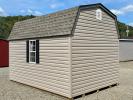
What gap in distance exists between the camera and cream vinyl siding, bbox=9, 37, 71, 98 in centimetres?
882

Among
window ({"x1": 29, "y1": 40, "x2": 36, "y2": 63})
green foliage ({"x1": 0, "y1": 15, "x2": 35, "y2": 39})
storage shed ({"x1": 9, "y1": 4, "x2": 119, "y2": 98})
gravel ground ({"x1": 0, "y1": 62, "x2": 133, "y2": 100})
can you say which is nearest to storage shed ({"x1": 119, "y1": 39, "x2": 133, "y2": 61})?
storage shed ({"x1": 9, "y1": 4, "x2": 119, "y2": 98})

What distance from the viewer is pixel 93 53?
9828 mm

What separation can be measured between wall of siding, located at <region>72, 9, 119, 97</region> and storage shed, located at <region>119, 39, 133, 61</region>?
17666 mm

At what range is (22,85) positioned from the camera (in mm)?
11633

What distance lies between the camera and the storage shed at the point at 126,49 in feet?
93.6

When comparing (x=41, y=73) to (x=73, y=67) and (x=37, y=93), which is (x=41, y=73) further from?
(x=73, y=67)

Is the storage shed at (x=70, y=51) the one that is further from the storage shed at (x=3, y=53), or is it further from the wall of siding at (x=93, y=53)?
the storage shed at (x=3, y=53)

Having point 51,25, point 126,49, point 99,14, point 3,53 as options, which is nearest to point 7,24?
point 126,49

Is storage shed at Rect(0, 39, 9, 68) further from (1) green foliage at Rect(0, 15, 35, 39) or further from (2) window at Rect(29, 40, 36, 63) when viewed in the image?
(1) green foliage at Rect(0, 15, 35, 39)

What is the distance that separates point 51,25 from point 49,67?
6.36 ft

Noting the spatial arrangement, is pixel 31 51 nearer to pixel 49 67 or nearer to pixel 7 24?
pixel 49 67

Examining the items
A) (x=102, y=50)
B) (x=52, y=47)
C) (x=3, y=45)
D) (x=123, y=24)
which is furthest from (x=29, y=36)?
(x=123, y=24)

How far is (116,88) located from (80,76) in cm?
271

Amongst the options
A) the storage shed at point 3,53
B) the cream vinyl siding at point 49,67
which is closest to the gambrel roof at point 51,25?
the cream vinyl siding at point 49,67
